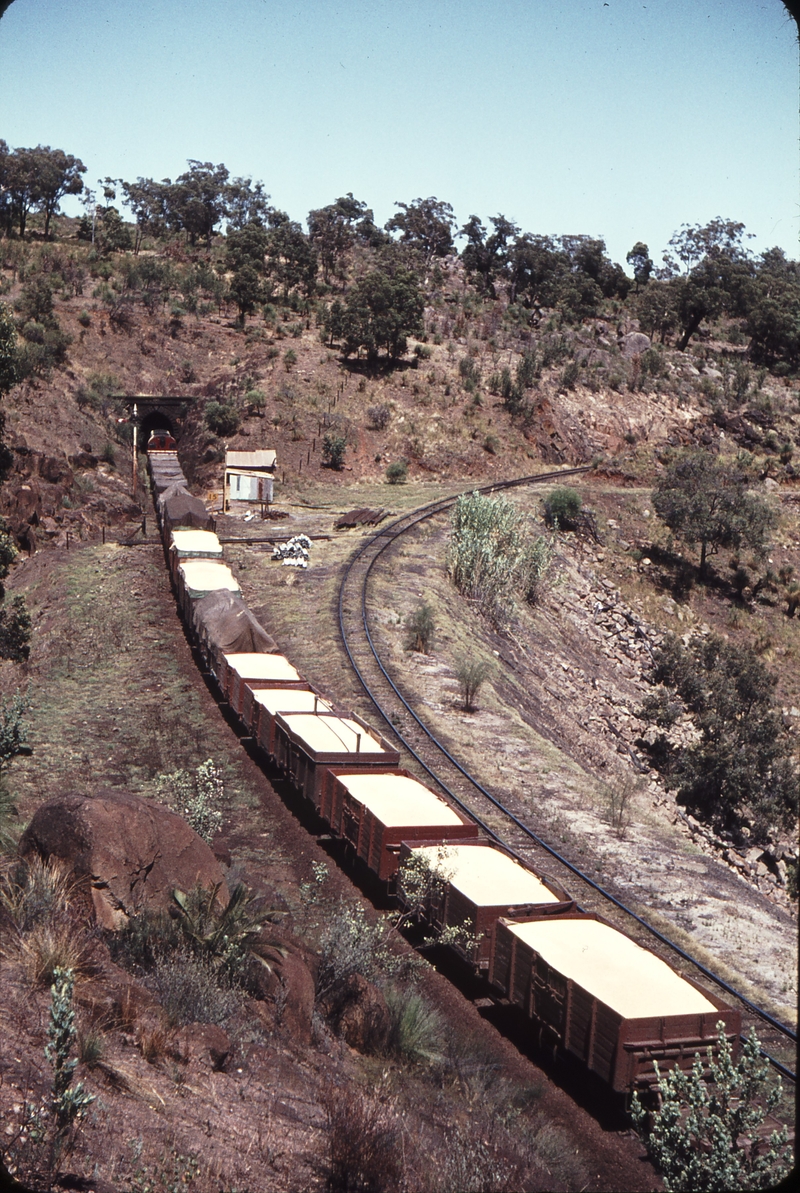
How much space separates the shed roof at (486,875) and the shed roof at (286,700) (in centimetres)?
635

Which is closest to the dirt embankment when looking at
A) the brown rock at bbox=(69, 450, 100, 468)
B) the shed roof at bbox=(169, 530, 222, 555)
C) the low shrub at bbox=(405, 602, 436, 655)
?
the low shrub at bbox=(405, 602, 436, 655)

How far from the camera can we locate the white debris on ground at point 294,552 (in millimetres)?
36531

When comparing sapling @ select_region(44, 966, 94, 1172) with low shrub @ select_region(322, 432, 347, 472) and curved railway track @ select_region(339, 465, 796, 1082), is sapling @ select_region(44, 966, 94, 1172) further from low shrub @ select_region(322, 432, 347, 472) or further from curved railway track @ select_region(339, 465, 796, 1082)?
low shrub @ select_region(322, 432, 347, 472)

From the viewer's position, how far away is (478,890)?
13.4 m

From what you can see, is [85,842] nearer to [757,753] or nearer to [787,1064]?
[787,1064]

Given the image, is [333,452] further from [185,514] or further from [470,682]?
[470,682]

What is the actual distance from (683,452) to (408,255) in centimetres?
4813

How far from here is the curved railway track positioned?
1329 centimetres

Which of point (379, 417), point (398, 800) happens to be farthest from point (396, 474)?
point (398, 800)

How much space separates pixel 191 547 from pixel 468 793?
15218 millimetres

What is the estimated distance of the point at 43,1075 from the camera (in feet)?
24.4

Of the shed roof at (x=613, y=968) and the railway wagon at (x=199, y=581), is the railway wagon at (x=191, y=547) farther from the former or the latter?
the shed roof at (x=613, y=968)

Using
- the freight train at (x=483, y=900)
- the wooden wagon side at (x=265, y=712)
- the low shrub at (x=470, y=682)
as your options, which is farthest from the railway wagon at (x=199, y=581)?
the low shrub at (x=470, y=682)

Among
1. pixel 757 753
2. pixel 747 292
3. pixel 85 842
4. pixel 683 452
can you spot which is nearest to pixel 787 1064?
pixel 85 842
